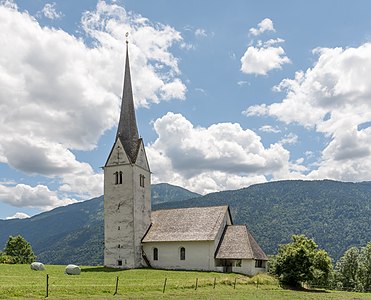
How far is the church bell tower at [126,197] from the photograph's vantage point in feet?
202

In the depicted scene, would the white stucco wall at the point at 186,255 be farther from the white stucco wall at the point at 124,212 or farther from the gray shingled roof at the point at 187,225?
the white stucco wall at the point at 124,212

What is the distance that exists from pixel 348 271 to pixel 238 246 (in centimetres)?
3633

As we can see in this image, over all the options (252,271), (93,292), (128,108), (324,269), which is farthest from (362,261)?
(93,292)

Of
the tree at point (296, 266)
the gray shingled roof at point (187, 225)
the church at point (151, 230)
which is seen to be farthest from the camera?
the gray shingled roof at point (187, 225)

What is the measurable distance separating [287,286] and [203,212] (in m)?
18.2

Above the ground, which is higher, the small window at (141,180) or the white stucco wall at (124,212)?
the small window at (141,180)

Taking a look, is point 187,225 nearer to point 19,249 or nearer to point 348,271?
point 348,271

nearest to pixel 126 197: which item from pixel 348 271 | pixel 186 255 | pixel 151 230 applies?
pixel 151 230

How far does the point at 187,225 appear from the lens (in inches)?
2448

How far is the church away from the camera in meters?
58.2

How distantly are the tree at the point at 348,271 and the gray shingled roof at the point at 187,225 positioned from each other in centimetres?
3383

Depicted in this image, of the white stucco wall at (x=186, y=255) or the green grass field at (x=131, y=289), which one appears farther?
the white stucco wall at (x=186, y=255)

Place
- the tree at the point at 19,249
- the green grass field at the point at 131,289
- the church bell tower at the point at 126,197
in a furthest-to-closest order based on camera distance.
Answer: the tree at the point at 19,249, the church bell tower at the point at 126,197, the green grass field at the point at 131,289

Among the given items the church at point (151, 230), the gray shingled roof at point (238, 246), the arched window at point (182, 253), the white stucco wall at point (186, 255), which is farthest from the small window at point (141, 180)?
the gray shingled roof at point (238, 246)
